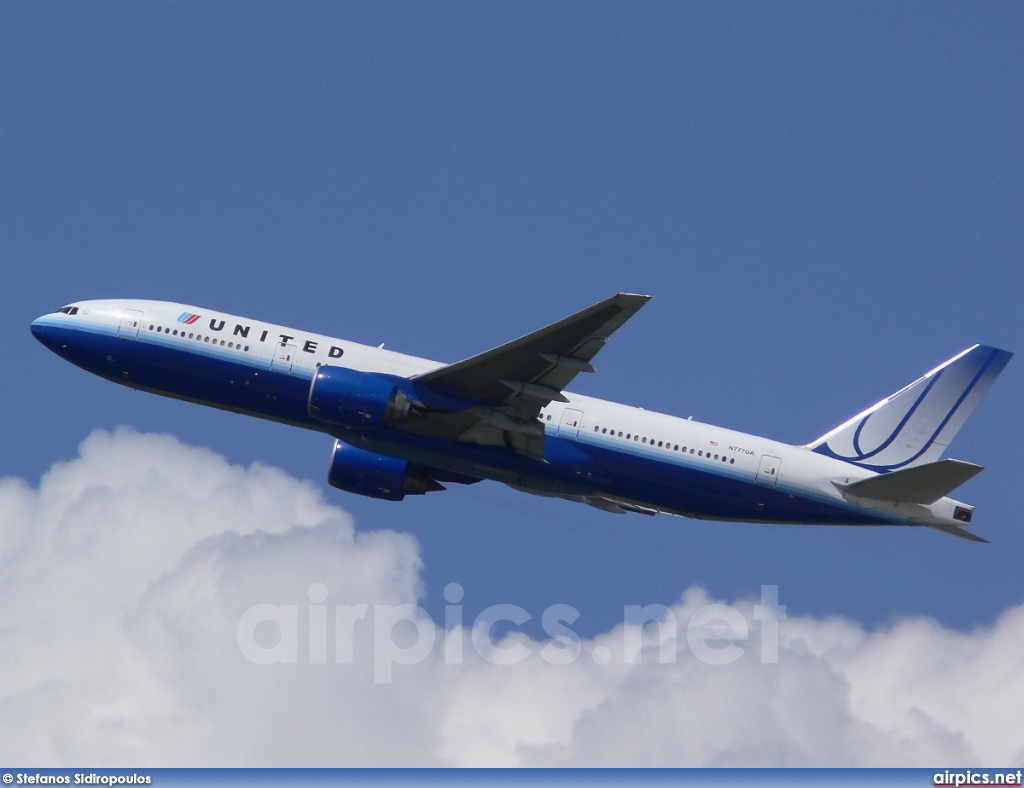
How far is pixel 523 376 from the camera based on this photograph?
1554 inches

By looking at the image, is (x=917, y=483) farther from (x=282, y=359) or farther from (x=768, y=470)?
(x=282, y=359)

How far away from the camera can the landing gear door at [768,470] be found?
4156cm

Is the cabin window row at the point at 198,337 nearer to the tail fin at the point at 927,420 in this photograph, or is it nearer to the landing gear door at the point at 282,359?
the landing gear door at the point at 282,359

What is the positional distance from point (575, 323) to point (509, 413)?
16.2 feet

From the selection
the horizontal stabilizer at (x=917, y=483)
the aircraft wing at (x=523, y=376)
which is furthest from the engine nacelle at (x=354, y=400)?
the horizontal stabilizer at (x=917, y=483)

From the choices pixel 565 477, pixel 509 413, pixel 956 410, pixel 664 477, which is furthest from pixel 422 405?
pixel 956 410

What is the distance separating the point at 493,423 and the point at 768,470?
9.25 m

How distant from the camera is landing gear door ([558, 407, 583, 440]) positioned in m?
41.3

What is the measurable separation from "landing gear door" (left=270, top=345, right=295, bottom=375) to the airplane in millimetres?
59

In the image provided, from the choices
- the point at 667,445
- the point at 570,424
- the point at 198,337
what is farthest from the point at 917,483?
the point at 198,337

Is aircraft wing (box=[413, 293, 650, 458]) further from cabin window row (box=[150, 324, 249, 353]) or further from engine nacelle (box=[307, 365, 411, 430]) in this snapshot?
cabin window row (box=[150, 324, 249, 353])

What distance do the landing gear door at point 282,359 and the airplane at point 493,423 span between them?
59 mm

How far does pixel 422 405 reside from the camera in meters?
40.0

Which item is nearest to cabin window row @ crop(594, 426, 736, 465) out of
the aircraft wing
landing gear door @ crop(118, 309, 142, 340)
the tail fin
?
the aircraft wing
